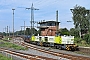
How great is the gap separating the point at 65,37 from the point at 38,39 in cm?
1188

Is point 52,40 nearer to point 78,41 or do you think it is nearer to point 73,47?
point 73,47

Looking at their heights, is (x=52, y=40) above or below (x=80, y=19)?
below

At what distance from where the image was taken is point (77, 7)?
71.4 metres

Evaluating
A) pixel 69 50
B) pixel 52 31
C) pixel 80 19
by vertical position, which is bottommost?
pixel 69 50

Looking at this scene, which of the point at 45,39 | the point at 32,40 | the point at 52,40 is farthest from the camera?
the point at 32,40

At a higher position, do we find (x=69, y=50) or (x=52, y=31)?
(x=52, y=31)

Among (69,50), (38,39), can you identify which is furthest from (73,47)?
(38,39)

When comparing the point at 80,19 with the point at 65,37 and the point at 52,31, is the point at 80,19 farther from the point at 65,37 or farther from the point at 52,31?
the point at 65,37

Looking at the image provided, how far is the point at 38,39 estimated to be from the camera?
4409cm

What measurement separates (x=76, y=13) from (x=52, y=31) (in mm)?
30668

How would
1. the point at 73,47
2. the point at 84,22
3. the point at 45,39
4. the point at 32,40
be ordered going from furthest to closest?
the point at 84,22 < the point at 32,40 < the point at 45,39 < the point at 73,47

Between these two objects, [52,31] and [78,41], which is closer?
[52,31]

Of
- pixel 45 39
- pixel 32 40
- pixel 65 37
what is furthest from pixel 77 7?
pixel 65 37

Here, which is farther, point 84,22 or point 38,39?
point 84,22
